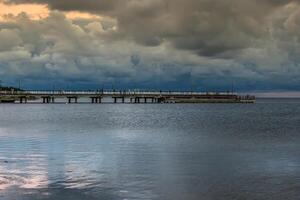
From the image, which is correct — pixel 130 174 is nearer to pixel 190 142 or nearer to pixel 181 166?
pixel 181 166

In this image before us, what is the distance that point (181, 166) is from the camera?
29.4 meters

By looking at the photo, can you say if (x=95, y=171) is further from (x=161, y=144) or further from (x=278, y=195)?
(x=161, y=144)

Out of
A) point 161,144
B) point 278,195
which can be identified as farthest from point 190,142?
point 278,195

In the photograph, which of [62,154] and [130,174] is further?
[62,154]

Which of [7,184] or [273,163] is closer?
[7,184]

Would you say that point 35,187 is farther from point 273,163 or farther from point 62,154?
point 273,163

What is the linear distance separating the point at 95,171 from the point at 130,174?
6.85ft

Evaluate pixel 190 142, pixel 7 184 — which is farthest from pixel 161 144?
pixel 7 184

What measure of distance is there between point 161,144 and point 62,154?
12111 mm

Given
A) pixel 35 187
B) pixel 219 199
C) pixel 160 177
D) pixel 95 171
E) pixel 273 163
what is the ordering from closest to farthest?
pixel 219 199 → pixel 35 187 → pixel 160 177 → pixel 95 171 → pixel 273 163

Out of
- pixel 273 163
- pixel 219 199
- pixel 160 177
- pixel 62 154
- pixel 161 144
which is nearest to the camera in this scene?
pixel 219 199

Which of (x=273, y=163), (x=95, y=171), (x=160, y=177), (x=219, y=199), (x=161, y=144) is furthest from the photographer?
(x=161, y=144)

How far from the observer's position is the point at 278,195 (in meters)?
21.1

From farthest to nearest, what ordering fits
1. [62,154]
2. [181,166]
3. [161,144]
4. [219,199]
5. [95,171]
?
[161,144] < [62,154] < [181,166] < [95,171] < [219,199]
